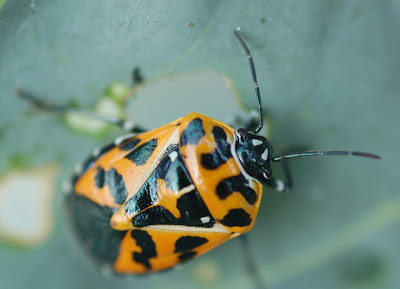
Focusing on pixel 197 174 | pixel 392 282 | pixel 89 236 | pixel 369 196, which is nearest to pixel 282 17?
pixel 197 174

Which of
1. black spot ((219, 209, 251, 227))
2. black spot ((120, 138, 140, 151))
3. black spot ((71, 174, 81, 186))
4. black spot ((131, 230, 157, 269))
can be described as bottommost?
black spot ((219, 209, 251, 227))

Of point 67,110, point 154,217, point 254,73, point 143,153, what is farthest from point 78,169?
point 254,73

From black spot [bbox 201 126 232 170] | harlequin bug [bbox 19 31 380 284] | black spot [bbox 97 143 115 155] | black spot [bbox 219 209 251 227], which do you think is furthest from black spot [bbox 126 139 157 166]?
black spot [bbox 219 209 251 227]

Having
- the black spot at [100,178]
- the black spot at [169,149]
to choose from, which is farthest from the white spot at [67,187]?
the black spot at [169,149]

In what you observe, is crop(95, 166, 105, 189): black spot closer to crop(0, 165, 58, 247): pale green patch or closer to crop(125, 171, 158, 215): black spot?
crop(125, 171, 158, 215): black spot

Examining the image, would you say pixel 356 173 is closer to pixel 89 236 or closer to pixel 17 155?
pixel 89 236

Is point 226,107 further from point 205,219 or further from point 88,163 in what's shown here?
point 88,163

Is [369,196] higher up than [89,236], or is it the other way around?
[89,236]
